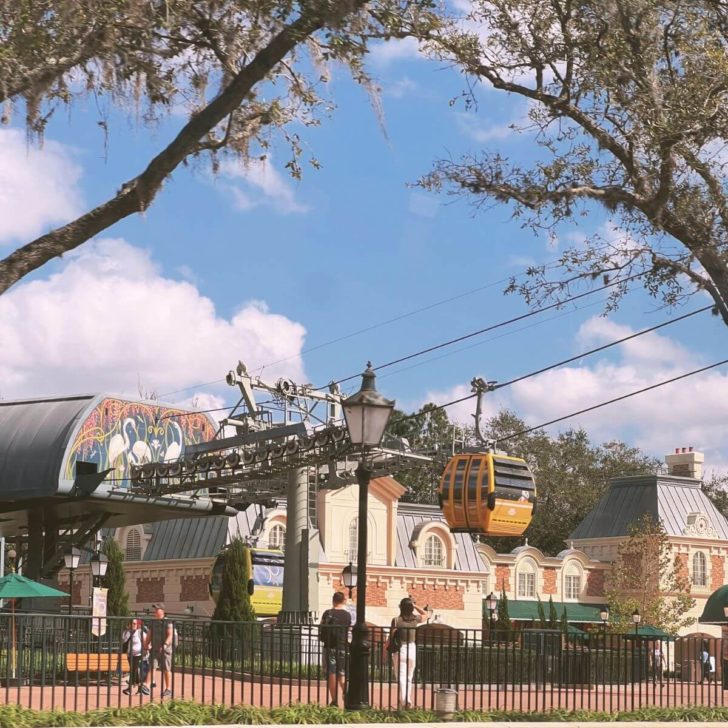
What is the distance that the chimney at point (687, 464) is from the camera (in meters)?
62.7

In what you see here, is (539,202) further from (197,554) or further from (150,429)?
(197,554)

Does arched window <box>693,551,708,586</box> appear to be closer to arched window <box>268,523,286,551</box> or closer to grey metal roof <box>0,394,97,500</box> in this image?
arched window <box>268,523,286,551</box>

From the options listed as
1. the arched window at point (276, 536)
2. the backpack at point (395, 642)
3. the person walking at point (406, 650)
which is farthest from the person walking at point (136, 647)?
the arched window at point (276, 536)

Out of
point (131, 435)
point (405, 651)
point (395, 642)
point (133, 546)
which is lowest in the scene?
point (405, 651)

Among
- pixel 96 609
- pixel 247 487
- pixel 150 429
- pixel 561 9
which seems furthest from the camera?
pixel 247 487

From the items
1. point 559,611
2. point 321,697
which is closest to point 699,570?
point 559,611

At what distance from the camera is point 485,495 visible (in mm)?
28547

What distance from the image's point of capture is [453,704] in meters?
16.5

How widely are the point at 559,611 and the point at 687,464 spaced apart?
1345 cm

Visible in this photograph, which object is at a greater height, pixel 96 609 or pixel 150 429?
pixel 150 429

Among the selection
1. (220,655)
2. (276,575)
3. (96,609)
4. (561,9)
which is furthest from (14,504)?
(561,9)

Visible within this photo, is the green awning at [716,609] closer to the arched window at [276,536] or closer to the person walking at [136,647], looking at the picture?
the arched window at [276,536]

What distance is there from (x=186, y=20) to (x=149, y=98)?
101cm

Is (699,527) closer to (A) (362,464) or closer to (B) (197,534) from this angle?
(B) (197,534)
